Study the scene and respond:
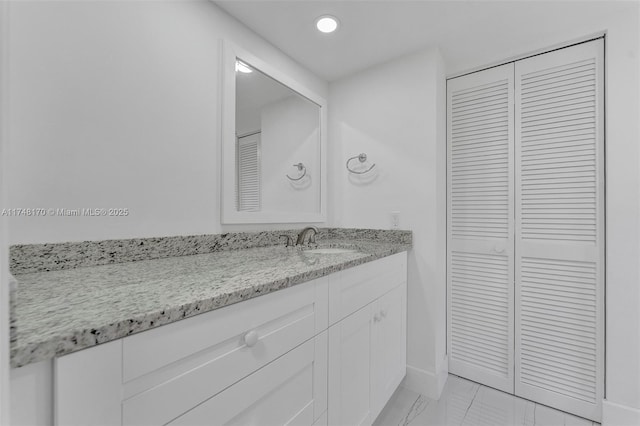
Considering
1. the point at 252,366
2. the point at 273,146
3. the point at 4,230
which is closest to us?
the point at 4,230

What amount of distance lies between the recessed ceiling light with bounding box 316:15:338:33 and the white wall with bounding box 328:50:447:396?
0.53 meters

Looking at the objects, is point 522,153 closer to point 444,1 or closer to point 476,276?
point 476,276

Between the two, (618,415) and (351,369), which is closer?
(351,369)

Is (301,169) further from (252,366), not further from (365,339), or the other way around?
(252,366)

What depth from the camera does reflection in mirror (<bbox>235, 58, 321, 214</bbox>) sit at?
60.9 inches

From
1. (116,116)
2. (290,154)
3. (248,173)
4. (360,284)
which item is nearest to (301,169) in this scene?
(290,154)

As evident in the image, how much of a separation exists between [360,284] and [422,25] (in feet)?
4.73

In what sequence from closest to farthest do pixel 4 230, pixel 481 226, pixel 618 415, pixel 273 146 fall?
pixel 4 230 < pixel 618 415 < pixel 273 146 < pixel 481 226

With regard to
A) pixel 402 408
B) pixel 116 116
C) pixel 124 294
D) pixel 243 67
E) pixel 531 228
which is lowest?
pixel 402 408

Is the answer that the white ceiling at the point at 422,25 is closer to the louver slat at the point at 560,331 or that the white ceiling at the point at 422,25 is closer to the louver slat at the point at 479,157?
the louver slat at the point at 479,157

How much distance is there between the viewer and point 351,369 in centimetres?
117

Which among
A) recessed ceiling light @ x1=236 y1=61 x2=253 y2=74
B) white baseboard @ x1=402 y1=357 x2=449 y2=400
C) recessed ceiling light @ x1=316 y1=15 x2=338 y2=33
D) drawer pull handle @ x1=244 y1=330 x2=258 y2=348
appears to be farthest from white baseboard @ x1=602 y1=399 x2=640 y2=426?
recessed ceiling light @ x1=236 y1=61 x2=253 y2=74

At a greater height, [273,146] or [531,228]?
[273,146]

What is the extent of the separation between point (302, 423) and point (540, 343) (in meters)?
1.54
